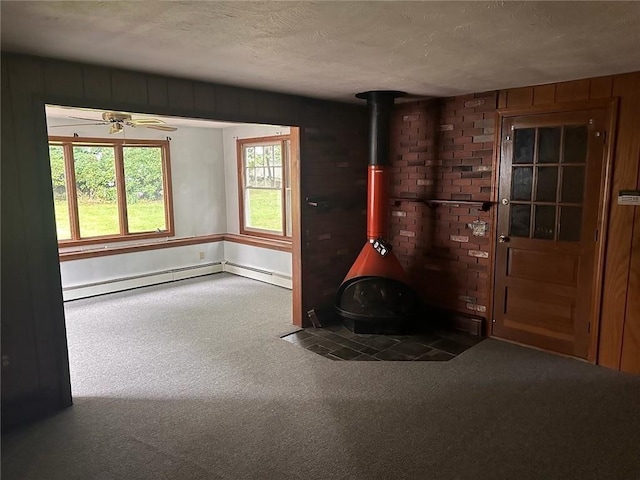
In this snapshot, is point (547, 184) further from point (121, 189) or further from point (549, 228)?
point (121, 189)

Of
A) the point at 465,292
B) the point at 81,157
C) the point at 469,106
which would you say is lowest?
the point at 465,292

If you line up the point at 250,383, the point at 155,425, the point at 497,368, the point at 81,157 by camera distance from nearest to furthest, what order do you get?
the point at 155,425, the point at 250,383, the point at 497,368, the point at 81,157

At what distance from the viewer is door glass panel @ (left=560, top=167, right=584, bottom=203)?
354 centimetres

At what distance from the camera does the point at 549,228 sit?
12.3 feet

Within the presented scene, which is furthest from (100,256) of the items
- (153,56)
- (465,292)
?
(465,292)

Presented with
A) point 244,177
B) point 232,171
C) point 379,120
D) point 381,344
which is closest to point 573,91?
point 379,120

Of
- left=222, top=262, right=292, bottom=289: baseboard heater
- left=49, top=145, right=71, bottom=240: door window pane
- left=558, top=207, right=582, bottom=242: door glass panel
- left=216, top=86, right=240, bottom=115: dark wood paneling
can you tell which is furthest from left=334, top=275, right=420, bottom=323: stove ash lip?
left=49, top=145, right=71, bottom=240: door window pane

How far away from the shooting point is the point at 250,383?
3.30 metres

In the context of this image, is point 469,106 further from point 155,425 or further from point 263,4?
point 155,425

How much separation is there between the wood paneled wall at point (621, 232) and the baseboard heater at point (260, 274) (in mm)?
3483

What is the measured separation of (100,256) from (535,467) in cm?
512

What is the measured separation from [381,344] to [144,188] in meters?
3.93

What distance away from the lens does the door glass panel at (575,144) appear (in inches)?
137

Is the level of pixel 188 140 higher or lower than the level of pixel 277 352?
higher
